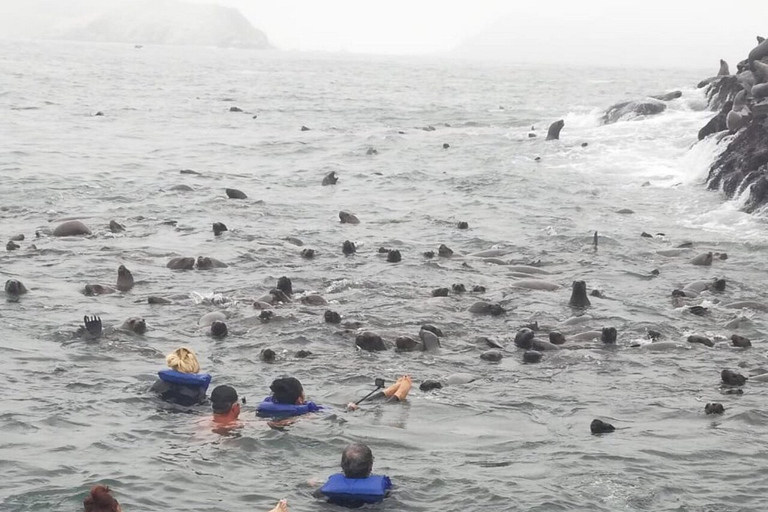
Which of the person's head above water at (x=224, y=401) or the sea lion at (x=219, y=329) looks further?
the sea lion at (x=219, y=329)

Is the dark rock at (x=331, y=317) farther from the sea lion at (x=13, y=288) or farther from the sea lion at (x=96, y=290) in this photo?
the sea lion at (x=13, y=288)

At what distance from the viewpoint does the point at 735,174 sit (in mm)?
27109

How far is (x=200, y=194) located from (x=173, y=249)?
22.3ft

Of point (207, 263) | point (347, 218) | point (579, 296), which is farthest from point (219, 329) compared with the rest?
point (347, 218)

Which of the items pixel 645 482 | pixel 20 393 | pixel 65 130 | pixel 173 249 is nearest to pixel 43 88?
pixel 65 130

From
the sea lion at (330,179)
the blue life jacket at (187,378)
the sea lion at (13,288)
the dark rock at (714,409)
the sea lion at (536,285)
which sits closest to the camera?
the blue life jacket at (187,378)

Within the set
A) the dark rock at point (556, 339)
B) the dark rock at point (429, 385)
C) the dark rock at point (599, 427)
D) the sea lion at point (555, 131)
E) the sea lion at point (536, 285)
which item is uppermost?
the sea lion at point (555, 131)

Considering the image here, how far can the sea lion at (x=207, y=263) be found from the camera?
19.5 metres

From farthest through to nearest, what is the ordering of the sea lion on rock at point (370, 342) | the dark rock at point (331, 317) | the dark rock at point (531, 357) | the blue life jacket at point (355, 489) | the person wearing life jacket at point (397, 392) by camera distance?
1. the dark rock at point (331, 317)
2. the sea lion on rock at point (370, 342)
3. the dark rock at point (531, 357)
4. the person wearing life jacket at point (397, 392)
5. the blue life jacket at point (355, 489)

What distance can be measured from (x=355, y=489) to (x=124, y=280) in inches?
377

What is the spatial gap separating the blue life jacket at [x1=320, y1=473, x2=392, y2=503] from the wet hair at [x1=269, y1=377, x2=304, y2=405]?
217 cm

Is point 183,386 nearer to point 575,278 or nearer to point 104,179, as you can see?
point 575,278

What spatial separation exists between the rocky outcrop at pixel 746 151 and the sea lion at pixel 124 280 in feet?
49.8

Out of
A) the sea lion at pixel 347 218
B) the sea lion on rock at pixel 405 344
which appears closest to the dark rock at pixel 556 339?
the sea lion on rock at pixel 405 344
